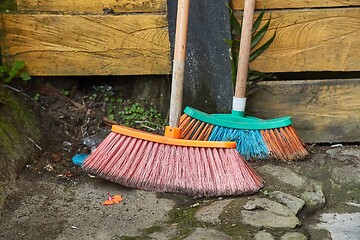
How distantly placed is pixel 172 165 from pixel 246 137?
0.38 meters

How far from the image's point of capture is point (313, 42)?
249 centimetres

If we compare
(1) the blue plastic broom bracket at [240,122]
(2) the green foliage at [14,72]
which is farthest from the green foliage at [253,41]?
(2) the green foliage at [14,72]

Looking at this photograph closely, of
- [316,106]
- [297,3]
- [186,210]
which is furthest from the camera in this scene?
[316,106]

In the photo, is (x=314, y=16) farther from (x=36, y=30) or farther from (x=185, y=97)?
(x=36, y=30)

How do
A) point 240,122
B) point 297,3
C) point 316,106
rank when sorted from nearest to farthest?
point 240,122
point 297,3
point 316,106

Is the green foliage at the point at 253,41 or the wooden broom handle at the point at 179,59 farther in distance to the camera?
the green foliage at the point at 253,41

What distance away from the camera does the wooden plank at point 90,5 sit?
2467mm

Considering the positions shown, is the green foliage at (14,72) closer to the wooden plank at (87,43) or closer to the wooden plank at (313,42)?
the wooden plank at (87,43)

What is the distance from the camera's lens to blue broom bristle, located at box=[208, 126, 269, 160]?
233 cm

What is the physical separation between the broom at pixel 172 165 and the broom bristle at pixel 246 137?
176 millimetres

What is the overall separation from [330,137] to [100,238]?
1.21 metres

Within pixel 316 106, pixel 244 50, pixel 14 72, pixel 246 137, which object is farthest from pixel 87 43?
pixel 316 106

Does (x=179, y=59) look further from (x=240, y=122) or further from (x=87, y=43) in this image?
(x=87, y=43)

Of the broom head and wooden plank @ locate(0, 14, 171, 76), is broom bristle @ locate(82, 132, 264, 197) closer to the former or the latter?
the broom head
